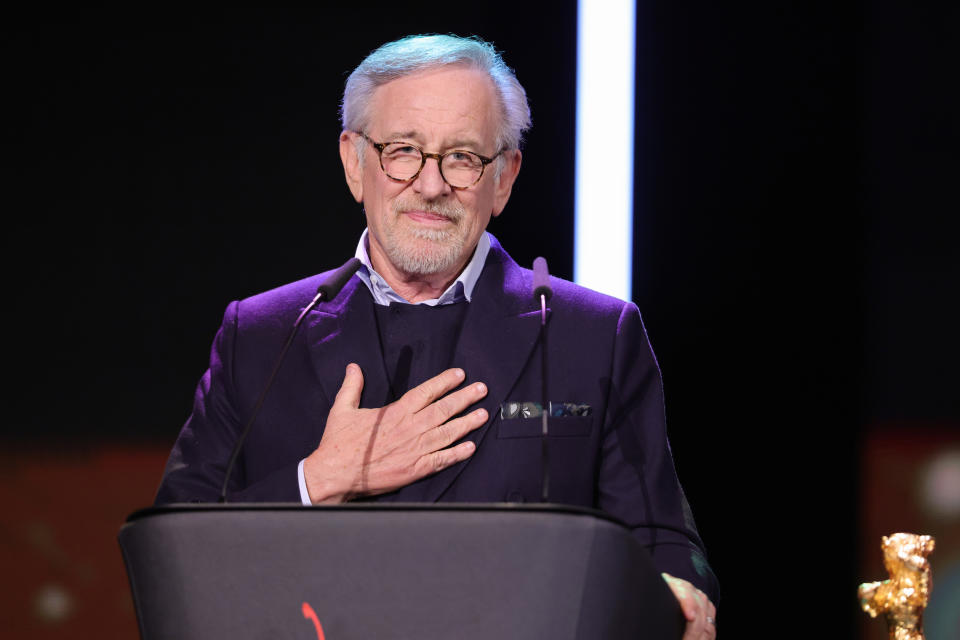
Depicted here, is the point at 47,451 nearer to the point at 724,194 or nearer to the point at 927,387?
the point at 724,194

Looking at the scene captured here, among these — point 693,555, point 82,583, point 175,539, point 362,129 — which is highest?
point 362,129

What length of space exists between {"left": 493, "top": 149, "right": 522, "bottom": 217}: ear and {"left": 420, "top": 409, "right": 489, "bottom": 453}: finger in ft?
1.28

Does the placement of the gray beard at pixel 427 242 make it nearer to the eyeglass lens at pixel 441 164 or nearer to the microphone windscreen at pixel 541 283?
the eyeglass lens at pixel 441 164

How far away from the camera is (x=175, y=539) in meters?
0.90

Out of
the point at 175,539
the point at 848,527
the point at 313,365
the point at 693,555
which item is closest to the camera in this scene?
the point at 175,539

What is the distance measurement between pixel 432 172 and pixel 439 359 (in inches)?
11.1

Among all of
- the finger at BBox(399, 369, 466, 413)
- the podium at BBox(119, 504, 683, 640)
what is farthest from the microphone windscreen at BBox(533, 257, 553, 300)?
Result: the podium at BBox(119, 504, 683, 640)

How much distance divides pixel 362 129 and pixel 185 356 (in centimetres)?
97

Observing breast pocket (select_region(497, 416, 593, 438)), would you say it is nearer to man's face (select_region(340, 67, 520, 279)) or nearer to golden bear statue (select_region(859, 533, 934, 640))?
man's face (select_region(340, 67, 520, 279))

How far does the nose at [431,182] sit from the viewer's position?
1.51m

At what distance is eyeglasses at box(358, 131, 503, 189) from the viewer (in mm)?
1528

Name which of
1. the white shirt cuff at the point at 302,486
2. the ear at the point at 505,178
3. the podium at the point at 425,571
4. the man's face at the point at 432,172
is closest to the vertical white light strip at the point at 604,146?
the ear at the point at 505,178

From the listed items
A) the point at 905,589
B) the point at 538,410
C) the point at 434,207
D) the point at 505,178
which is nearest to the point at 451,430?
the point at 538,410

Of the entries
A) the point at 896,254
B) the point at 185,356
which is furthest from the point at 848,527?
the point at 185,356
